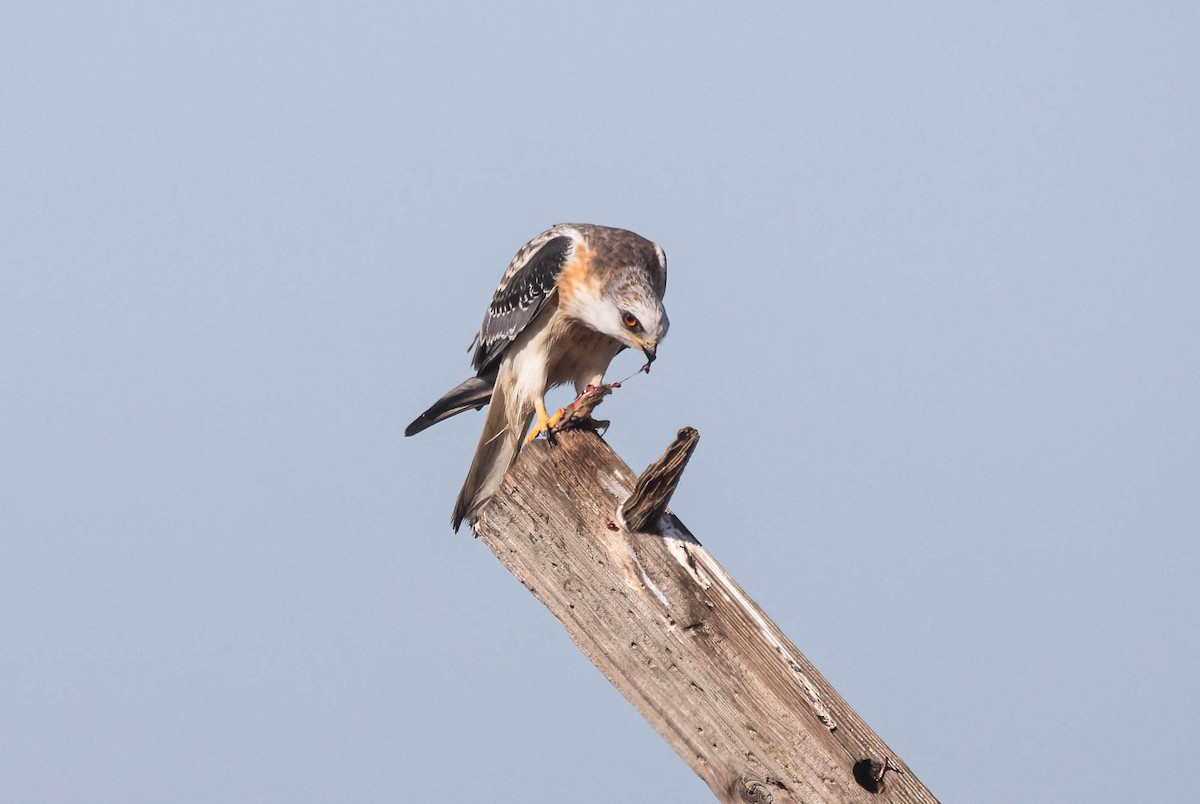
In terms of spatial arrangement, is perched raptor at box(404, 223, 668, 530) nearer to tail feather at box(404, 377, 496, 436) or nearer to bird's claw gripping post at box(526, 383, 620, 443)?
tail feather at box(404, 377, 496, 436)

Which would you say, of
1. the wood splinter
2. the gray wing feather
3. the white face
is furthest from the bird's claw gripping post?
the gray wing feather

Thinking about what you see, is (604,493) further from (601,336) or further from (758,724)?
(601,336)

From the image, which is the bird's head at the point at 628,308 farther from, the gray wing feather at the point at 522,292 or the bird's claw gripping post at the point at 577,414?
the bird's claw gripping post at the point at 577,414

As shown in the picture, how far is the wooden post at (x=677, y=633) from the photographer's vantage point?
2.91 metres

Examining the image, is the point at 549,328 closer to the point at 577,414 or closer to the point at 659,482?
the point at 577,414

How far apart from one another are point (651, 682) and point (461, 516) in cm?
252

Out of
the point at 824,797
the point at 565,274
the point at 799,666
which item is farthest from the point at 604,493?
the point at 565,274

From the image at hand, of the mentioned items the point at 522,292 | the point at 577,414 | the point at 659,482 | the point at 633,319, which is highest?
the point at 522,292

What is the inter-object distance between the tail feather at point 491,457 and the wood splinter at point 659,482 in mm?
2408

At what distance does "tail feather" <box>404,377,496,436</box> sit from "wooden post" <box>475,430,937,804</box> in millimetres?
2773

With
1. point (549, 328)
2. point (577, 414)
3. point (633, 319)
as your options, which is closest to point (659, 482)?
point (577, 414)

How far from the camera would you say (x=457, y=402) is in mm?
6203

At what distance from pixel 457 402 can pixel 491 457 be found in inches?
16.1

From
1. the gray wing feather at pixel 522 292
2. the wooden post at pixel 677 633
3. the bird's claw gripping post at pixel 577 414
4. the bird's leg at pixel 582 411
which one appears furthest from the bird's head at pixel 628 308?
the wooden post at pixel 677 633
